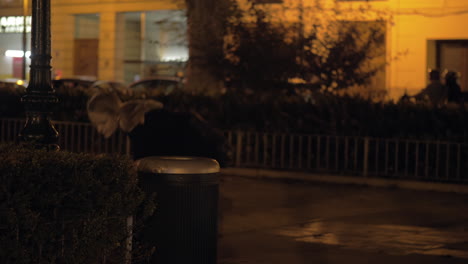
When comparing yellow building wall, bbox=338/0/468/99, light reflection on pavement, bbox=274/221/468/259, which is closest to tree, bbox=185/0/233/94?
light reflection on pavement, bbox=274/221/468/259

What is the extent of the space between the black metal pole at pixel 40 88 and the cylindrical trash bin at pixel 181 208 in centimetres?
109

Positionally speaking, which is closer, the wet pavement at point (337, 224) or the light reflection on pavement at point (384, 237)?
the wet pavement at point (337, 224)

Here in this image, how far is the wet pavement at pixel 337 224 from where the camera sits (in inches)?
330

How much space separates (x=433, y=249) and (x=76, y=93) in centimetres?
1090

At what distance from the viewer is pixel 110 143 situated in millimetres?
16734

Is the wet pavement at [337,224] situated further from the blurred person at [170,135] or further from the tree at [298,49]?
the tree at [298,49]

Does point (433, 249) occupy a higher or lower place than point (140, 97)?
lower

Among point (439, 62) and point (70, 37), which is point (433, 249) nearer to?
point (439, 62)

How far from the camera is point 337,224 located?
10.4 meters

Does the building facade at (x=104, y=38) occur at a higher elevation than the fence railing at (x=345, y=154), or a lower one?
higher

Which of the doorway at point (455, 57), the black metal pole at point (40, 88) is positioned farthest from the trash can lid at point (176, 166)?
the doorway at point (455, 57)

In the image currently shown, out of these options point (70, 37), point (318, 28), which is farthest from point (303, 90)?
point (70, 37)

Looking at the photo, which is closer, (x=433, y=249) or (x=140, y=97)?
(x=433, y=249)

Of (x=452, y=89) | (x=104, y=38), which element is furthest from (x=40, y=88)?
(x=104, y=38)
